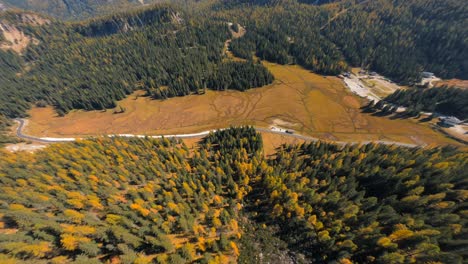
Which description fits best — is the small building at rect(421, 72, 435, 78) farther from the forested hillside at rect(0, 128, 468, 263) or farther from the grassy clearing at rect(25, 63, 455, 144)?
the forested hillside at rect(0, 128, 468, 263)

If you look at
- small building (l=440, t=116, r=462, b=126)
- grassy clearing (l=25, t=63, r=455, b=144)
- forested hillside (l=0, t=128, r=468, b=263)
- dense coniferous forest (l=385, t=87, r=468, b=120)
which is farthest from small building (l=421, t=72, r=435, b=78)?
forested hillside (l=0, t=128, r=468, b=263)

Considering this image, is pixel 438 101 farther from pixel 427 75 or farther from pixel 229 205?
pixel 229 205

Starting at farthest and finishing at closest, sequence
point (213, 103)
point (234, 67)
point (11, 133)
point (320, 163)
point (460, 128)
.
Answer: point (234, 67) → point (213, 103) → point (11, 133) → point (460, 128) → point (320, 163)

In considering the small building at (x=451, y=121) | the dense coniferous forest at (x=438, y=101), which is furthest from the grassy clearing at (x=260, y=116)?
the dense coniferous forest at (x=438, y=101)

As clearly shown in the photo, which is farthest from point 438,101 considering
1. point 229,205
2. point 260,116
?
point 229,205

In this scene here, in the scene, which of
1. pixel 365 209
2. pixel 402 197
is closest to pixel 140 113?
pixel 365 209

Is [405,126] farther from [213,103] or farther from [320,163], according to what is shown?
[213,103]
